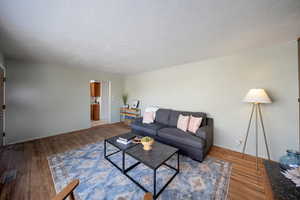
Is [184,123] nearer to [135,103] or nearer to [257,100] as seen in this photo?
[257,100]

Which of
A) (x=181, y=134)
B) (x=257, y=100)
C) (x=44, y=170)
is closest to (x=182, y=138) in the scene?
(x=181, y=134)

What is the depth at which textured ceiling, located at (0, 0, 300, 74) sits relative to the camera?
4.10 ft

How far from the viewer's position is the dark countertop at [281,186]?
1.02 metres

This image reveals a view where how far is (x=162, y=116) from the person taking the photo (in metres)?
3.54

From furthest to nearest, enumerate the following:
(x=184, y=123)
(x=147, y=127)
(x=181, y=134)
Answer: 1. (x=147, y=127)
2. (x=184, y=123)
3. (x=181, y=134)

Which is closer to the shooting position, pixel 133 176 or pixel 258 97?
pixel 133 176

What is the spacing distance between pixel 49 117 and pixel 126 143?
10.2 ft

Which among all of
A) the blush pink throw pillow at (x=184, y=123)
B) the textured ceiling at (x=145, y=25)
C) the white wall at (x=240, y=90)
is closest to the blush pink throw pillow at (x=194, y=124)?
the blush pink throw pillow at (x=184, y=123)

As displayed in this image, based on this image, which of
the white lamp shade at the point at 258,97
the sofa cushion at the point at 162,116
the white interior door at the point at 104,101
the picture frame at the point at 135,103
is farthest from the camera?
the white interior door at the point at 104,101

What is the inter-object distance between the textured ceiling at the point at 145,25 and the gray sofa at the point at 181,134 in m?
1.76

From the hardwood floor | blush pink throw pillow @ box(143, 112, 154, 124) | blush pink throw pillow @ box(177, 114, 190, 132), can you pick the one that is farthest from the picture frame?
blush pink throw pillow @ box(177, 114, 190, 132)

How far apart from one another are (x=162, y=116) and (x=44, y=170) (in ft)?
9.29

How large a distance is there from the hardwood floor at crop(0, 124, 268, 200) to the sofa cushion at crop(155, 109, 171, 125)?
1.39 m

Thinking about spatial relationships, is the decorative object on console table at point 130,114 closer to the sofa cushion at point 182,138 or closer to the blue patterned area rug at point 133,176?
the sofa cushion at point 182,138
